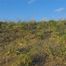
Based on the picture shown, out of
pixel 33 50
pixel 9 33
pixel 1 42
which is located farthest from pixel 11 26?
pixel 33 50

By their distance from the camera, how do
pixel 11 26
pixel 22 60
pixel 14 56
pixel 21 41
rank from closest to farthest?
pixel 22 60, pixel 14 56, pixel 21 41, pixel 11 26

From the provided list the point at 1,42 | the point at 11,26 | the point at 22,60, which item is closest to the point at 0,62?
the point at 22,60

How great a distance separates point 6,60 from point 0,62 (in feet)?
0.53

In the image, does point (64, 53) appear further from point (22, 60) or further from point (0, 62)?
point (0, 62)

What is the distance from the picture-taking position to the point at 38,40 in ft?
25.3

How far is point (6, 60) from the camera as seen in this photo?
647cm

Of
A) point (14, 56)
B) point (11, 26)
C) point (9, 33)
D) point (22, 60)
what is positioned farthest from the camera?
point (11, 26)

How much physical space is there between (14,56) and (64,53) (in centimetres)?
118

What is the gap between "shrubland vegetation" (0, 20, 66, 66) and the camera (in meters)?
6.30

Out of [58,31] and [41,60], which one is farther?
[58,31]

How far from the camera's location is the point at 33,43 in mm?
7434

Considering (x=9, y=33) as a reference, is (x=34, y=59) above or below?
below

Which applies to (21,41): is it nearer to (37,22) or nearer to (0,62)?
(0,62)

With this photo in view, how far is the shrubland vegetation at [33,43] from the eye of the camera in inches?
248
